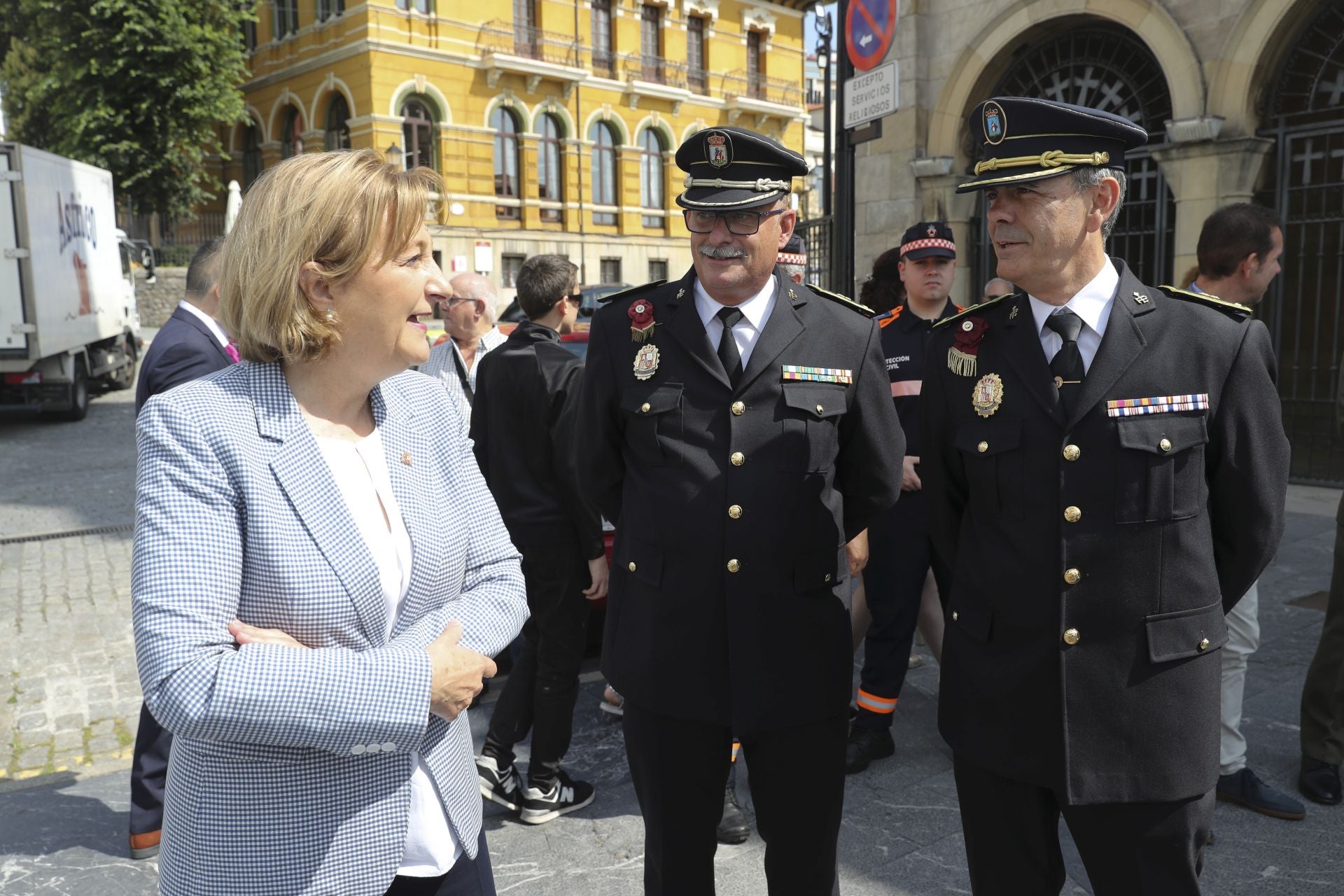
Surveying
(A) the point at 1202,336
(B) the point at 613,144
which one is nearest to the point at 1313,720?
(A) the point at 1202,336

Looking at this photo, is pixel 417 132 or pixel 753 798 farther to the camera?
pixel 417 132

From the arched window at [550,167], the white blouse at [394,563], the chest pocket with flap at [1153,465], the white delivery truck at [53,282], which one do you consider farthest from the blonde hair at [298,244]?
the arched window at [550,167]

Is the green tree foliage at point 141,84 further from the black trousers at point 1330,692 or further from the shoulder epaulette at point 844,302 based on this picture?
the black trousers at point 1330,692

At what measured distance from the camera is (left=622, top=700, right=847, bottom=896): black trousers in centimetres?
266

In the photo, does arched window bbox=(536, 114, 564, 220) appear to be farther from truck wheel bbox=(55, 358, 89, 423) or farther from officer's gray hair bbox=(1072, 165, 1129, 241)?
officer's gray hair bbox=(1072, 165, 1129, 241)

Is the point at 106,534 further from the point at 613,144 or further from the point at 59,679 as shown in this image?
the point at 613,144

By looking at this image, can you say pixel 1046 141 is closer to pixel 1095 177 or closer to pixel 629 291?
pixel 1095 177

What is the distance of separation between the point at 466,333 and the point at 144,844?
112 inches

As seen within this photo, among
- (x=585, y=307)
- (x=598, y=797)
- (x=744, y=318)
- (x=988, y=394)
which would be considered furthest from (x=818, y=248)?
(x=988, y=394)

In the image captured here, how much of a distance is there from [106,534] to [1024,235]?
875cm

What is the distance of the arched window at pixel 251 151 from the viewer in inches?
1501

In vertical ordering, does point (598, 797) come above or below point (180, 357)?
below

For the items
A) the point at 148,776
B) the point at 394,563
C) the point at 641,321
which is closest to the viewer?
the point at 394,563

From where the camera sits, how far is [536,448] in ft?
13.4
